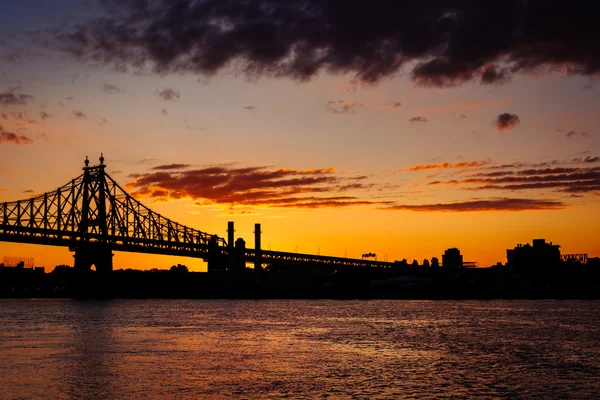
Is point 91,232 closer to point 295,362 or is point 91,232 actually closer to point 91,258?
point 91,258

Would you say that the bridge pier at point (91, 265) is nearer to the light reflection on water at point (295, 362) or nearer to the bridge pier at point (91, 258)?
the bridge pier at point (91, 258)

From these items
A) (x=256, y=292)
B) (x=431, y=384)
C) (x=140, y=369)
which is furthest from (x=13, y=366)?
(x=256, y=292)

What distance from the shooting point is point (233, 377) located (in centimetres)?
3712

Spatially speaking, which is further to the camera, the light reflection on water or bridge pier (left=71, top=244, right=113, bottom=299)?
bridge pier (left=71, top=244, right=113, bottom=299)

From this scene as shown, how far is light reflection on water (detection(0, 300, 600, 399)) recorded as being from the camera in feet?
109

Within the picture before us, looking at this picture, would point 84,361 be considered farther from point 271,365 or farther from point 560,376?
point 560,376

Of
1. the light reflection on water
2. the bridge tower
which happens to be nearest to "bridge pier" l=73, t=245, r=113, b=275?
the bridge tower

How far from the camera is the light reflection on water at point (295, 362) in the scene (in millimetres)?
33219

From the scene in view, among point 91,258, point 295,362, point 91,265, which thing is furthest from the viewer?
point 91,265

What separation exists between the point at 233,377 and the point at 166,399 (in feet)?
21.7

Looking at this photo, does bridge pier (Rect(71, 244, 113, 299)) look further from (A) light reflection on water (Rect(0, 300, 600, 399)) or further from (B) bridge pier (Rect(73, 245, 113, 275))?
(A) light reflection on water (Rect(0, 300, 600, 399))

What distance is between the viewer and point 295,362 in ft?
142

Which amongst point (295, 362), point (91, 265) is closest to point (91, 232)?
point (91, 265)

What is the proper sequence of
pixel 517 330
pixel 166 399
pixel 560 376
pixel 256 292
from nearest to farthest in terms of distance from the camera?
pixel 166 399
pixel 560 376
pixel 517 330
pixel 256 292
